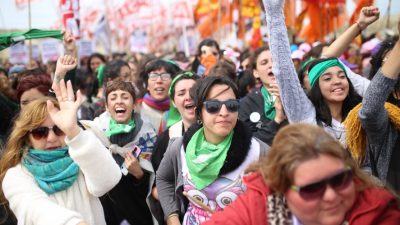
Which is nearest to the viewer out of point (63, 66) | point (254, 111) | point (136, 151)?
point (63, 66)

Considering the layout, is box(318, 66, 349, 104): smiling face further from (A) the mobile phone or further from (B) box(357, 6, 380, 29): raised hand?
(A) the mobile phone

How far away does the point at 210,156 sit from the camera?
121 inches

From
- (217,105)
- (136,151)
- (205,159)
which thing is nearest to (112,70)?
(136,151)

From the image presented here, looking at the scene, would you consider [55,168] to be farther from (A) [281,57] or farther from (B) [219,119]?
(A) [281,57]

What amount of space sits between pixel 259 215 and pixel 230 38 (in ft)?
45.1

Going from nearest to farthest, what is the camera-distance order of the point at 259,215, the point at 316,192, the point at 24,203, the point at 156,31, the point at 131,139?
→ the point at 316,192 < the point at 259,215 < the point at 24,203 < the point at 131,139 < the point at 156,31

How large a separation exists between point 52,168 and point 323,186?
5.44ft

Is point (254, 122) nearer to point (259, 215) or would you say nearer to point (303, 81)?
point (303, 81)

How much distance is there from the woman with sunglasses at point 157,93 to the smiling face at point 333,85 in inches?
76.4

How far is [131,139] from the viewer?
14.0 ft

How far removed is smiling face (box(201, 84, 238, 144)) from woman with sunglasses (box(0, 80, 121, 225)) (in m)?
0.62

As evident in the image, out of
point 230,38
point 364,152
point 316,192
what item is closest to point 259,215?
Result: point 316,192

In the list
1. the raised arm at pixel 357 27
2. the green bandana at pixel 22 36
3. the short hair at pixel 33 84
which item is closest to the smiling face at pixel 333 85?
the raised arm at pixel 357 27

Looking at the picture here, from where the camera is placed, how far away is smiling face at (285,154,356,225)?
1.90 meters
